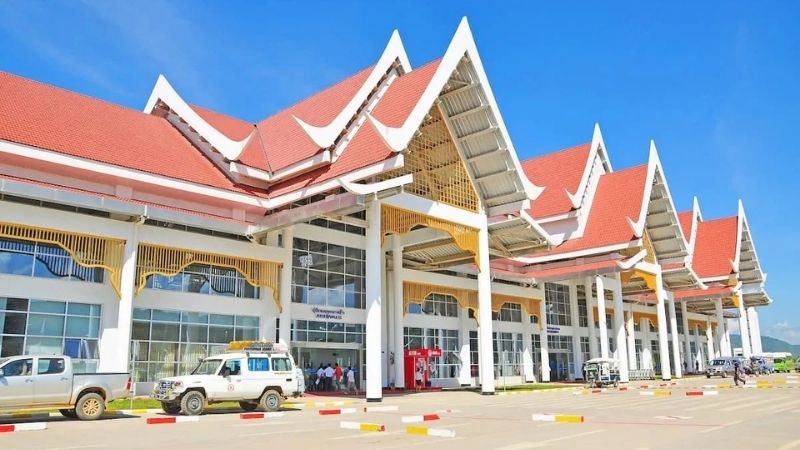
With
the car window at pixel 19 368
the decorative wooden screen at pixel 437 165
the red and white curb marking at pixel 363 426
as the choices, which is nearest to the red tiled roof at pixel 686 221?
the decorative wooden screen at pixel 437 165

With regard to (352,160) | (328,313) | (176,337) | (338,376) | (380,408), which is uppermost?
(352,160)

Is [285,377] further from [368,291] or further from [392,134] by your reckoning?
[392,134]

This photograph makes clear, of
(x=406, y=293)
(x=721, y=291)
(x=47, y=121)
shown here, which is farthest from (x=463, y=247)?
(x=721, y=291)

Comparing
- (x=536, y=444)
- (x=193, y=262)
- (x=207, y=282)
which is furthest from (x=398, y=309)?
(x=536, y=444)

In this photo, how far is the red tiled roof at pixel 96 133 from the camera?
21.8 meters

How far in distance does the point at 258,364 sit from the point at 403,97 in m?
11.9

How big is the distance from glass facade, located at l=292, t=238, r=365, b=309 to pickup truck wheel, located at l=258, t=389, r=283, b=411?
8.63m

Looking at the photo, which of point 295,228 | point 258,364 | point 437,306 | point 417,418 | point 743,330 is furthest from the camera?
point 743,330

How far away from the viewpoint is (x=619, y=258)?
38.3 metres

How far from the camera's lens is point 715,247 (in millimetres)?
55906

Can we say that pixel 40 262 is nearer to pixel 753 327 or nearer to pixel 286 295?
pixel 286 295

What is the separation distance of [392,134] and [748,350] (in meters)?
52.2

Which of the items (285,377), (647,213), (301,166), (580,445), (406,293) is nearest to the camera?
(580,445)

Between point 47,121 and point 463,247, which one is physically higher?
point 47,121
